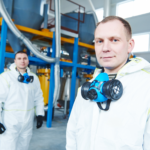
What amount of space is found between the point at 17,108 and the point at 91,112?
4.70 feet

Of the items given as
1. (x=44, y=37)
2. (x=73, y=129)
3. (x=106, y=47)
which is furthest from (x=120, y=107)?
(x=44, y=37)

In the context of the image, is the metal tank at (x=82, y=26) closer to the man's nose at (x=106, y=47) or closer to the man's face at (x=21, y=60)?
the man's face at (x=21, y=60)

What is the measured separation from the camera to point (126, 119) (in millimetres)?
718

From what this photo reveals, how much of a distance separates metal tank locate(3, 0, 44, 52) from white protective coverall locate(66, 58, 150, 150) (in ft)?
9.65

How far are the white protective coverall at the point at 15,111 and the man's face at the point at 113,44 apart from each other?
157cm

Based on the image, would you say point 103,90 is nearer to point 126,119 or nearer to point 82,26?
point 126,119

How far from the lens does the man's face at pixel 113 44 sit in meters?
0.79

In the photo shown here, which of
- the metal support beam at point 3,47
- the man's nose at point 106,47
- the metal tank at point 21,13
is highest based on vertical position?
the metal tank at point 21,13

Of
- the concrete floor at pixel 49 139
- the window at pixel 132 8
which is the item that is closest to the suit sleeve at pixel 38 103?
the concrete floor at pixel 49 139

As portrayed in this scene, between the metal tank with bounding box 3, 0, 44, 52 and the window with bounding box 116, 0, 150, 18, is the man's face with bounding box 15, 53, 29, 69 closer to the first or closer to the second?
the metal tank with bounding box 3, 0, 44, 52

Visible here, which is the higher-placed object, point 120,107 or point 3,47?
point 3,47

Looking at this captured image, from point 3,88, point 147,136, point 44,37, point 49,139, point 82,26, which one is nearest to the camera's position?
point 147,136

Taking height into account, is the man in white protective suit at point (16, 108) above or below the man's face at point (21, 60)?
below

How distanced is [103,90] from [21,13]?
3203 millimetres
